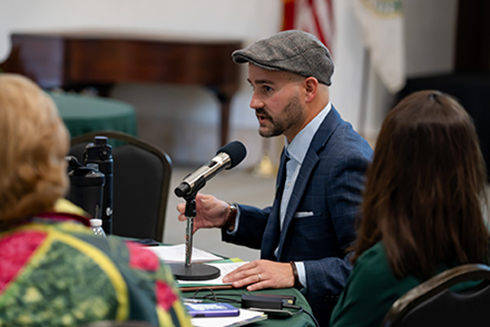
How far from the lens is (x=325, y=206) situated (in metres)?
1.81

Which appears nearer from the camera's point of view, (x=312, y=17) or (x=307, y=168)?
(x=307, y=168)

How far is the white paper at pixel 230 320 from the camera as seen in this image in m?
1.24

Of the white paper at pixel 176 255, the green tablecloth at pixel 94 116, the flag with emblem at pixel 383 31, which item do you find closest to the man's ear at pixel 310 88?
the white paper at pixel 176 255

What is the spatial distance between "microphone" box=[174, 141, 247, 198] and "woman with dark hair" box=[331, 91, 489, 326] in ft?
1.43

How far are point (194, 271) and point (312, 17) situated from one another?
489cm

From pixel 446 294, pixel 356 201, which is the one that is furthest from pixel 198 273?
pixel 446 294

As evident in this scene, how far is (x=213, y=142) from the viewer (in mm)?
7004

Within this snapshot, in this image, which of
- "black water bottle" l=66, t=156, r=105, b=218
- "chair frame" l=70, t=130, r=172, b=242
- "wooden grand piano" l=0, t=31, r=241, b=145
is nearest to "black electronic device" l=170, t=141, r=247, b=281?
"black water bottle" l=66, t=156, r=105, b=218

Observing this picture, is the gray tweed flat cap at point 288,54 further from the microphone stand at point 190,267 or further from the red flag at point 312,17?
the red flag at point 312,17

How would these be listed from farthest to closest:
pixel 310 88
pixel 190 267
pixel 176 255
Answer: pixel 310 88
pixel 176 255
pixel 190 267

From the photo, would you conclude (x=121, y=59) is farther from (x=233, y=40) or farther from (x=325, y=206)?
(x=325, y=206)

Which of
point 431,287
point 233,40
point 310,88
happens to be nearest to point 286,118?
point 310,88

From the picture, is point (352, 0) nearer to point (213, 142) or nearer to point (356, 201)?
point (213, 142)

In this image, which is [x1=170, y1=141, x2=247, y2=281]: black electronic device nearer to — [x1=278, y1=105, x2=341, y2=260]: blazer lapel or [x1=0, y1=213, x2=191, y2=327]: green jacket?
[x1=278, y1=105, x2=341, y2=260]: blazer lapel
